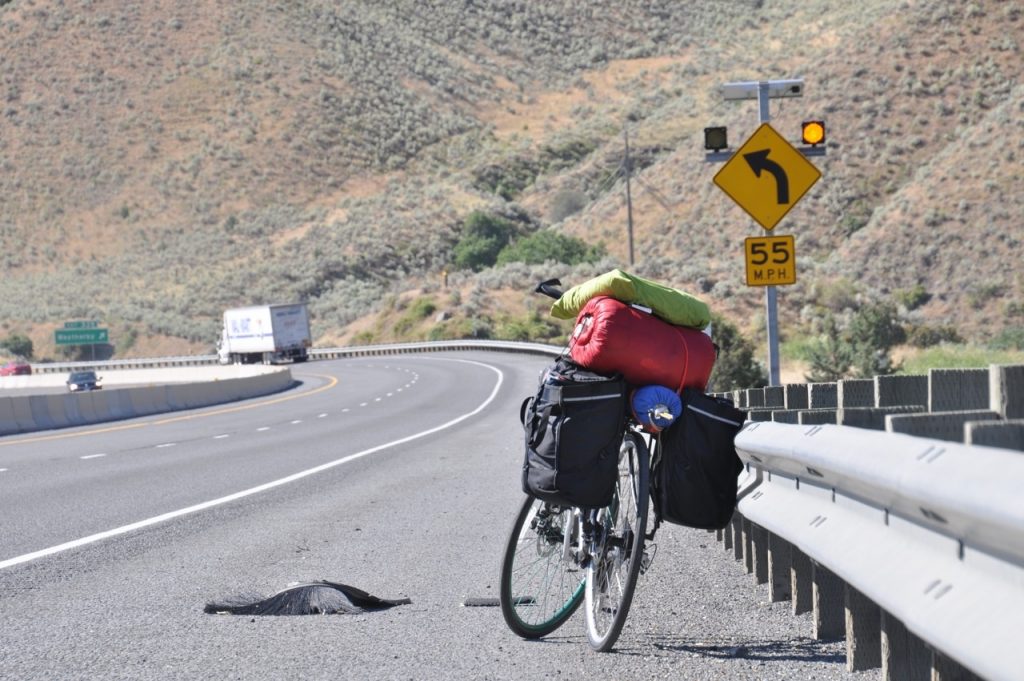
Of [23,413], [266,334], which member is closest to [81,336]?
[266,334]

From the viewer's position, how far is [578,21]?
148 metres

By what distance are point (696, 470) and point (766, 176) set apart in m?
9.99

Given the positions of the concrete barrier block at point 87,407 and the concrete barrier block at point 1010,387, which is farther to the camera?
the concrete barrier block at point 87,407

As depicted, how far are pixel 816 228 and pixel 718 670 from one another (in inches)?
2569

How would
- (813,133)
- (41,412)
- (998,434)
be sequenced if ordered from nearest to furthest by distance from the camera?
(998,434)
(813,133)
(41,412)

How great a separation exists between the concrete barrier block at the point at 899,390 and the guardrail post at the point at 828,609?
0.78m

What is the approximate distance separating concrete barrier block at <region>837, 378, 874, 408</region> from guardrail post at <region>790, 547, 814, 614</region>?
2.37 feet

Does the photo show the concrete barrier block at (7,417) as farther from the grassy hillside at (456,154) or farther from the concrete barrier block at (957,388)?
the grassy hillside at (456,154)

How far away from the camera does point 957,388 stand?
529 centimetres

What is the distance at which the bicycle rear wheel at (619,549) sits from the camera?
5.99 m

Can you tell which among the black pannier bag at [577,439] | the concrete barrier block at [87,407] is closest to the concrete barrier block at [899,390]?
the black pannier bag at [577,439]

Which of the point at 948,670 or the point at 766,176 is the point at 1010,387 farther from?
the point at 766,176

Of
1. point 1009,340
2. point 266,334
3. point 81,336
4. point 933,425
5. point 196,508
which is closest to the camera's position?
point 933,425

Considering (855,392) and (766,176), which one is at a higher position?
(766,176)
